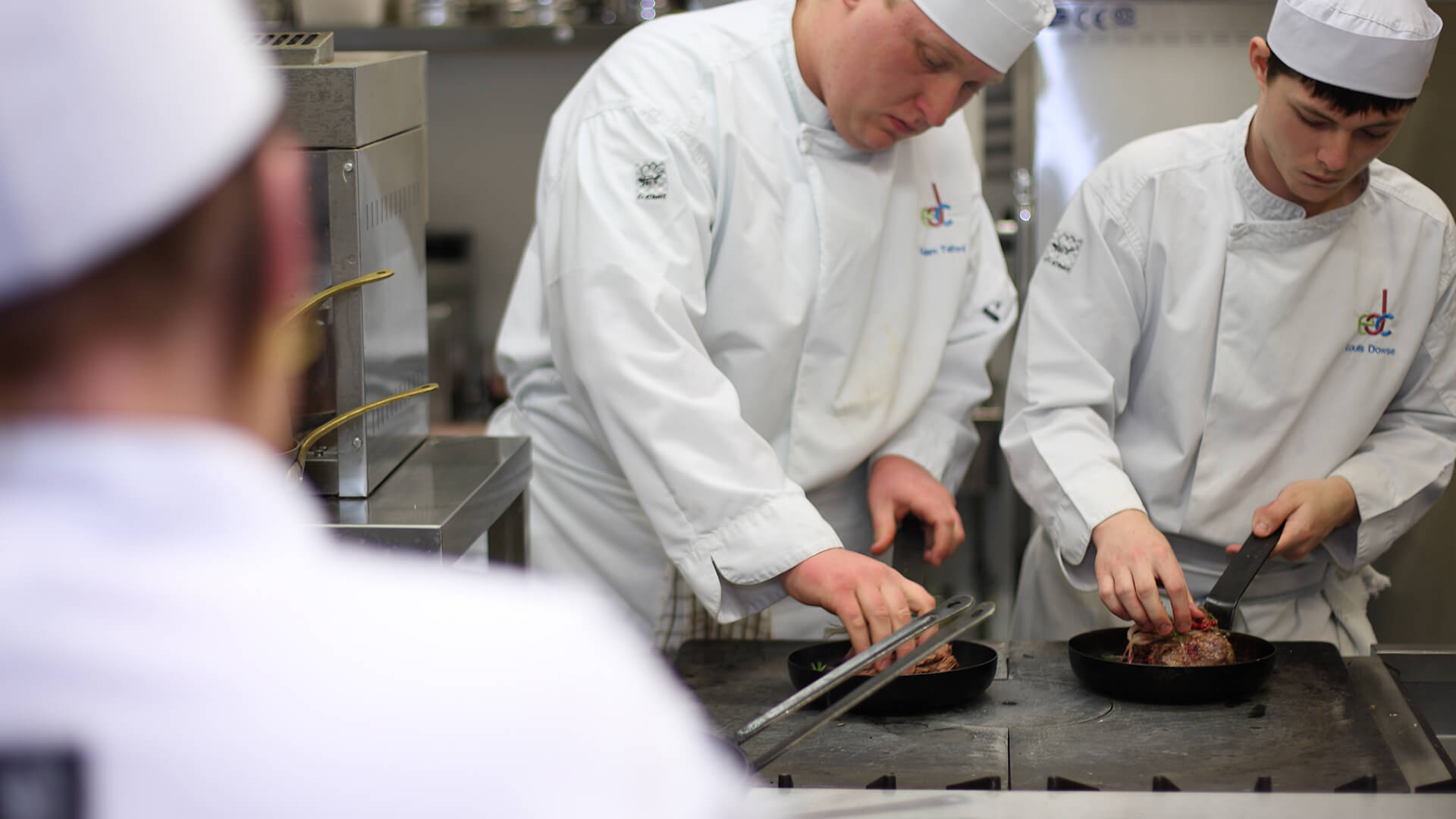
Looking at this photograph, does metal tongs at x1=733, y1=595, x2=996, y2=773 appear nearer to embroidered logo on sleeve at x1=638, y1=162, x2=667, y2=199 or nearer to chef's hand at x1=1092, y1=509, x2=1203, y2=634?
chef's hand at x1=1092, y1=509, x2=1203, y2=634

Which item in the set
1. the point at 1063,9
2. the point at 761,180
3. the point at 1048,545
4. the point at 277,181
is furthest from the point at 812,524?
the point at 1063,9

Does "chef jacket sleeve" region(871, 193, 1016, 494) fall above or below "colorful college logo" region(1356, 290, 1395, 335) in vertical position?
below

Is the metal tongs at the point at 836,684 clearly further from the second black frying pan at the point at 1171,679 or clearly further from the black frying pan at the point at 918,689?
the second black frying pan at the point at 1171,679

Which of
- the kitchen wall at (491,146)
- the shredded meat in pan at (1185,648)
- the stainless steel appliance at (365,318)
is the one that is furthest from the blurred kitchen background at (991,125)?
the stainless steel appliance at (365,318)

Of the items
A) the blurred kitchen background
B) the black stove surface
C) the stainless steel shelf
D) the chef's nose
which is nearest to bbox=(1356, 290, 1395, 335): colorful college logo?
the chef's nose

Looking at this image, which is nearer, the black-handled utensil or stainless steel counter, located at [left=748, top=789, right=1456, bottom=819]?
stainless steel counter, located at [left=748, top=789, right=1456, bottom=819]

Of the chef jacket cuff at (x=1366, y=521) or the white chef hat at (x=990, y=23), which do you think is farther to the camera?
the chef jacket cuff at (x=1366, y=521)

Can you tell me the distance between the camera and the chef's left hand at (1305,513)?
1.51m

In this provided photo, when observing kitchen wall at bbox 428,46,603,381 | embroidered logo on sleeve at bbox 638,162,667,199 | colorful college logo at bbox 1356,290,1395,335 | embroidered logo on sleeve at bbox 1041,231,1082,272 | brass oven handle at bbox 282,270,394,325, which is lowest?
kitchen wall at bbox 428,46,603,381

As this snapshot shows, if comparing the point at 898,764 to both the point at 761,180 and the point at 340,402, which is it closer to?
the point at 340,402

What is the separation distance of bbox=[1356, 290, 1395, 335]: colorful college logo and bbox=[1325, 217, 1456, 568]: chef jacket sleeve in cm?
6

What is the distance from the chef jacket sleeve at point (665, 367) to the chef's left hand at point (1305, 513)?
55cm

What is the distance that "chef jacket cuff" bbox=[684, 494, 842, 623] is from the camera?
1359 mm

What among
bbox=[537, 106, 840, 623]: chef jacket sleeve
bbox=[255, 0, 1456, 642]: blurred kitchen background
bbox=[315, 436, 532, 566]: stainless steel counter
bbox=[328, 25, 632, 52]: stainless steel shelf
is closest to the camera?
bbox=[315, 436, 532, 566]: stainless steel counter
